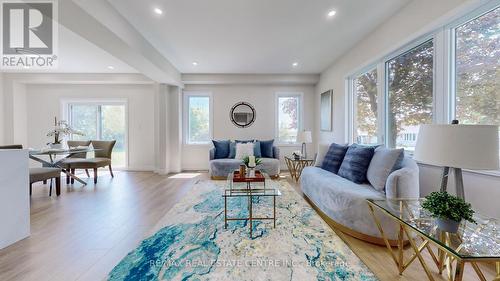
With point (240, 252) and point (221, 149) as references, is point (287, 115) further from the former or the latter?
point (240, 252)

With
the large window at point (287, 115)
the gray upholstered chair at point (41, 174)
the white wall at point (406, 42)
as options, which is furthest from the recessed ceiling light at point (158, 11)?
the large window at point (287, 115)

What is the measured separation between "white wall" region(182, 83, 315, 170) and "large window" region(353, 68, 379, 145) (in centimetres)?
194

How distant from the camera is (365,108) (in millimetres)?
3840

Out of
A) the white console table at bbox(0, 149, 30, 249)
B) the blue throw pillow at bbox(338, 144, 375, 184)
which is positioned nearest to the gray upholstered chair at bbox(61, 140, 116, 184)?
the white console table at bbox(0, 149, 30, 249)

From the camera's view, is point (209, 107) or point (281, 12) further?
point (209, 107)

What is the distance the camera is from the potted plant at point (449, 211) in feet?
4.08

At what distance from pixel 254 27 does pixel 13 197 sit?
11.6ft

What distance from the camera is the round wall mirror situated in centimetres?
598

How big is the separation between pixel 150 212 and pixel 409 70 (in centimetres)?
399

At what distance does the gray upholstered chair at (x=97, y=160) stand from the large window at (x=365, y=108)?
537cm

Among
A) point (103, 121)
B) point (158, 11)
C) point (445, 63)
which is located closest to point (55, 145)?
point (103, 121)

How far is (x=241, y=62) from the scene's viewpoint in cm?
477

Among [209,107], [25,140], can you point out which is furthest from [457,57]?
[25,140]

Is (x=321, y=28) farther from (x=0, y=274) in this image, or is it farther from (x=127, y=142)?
(x=127, y=142)
